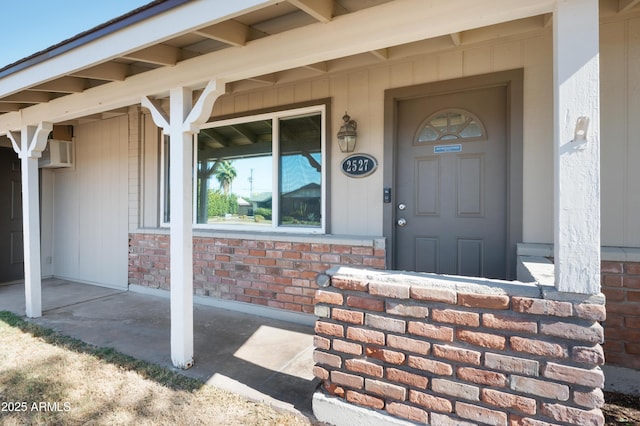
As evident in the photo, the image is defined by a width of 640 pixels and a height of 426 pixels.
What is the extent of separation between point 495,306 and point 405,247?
1671 mm

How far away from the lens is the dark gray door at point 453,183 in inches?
118

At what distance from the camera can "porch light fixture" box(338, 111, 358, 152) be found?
11.2ft

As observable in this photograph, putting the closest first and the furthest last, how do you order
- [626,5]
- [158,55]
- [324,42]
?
[324,42] < [626,5] < [158,55]

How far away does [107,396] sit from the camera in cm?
238

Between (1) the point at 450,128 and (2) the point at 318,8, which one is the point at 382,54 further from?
(2) the point at 318,8

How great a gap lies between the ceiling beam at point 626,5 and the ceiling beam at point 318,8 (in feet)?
6.61

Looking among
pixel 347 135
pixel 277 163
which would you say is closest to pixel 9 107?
pixel 277 163

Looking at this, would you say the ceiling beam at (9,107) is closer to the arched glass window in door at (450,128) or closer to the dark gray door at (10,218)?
the dark gray door at (10,218)

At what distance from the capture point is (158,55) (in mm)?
2707

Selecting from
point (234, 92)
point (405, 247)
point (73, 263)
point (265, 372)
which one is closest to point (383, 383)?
point (265, 372)

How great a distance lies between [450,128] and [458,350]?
208 cm

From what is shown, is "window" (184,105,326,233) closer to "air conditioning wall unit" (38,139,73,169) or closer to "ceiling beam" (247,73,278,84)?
"ceiling beam" (247,73,278,84)

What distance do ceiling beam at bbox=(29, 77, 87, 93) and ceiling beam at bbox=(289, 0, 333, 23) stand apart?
2.65 metres

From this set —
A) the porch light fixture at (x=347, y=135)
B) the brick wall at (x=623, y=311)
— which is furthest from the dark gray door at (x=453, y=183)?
the brick wall at (x=623, y=311)
